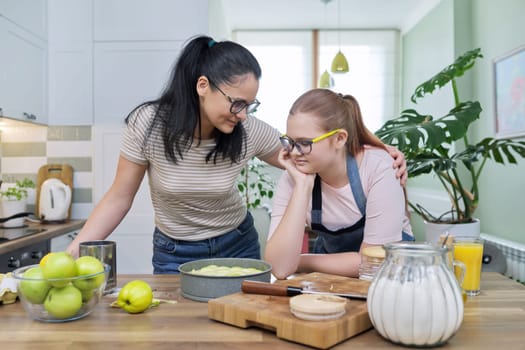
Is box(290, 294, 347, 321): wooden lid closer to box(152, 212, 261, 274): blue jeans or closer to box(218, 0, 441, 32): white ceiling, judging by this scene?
box(152, 212, 261, 274): blue jeans

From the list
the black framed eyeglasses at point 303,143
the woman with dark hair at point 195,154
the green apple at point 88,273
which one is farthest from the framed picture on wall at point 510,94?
the green apple at point 88,273

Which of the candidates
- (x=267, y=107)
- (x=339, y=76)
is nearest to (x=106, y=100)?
(x=267, y=107)

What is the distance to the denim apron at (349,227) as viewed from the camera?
1.54 m

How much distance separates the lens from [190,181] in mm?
1705

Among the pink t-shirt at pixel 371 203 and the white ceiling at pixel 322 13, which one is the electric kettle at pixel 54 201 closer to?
the pink t-shirt at pixel 371 203

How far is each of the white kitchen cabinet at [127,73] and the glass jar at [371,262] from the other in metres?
2.47

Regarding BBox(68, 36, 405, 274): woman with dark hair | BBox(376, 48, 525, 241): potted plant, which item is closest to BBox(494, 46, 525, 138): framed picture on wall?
BBox(376, 48, 525, 241): potted plant

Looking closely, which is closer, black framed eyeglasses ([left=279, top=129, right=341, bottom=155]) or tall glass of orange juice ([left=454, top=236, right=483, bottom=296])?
tall glass of orange juice ([left=454, top=236, right=483, bottom=296])

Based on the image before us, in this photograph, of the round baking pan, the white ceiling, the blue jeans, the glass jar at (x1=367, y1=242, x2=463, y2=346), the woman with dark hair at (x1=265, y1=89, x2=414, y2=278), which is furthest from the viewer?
the white ceiling

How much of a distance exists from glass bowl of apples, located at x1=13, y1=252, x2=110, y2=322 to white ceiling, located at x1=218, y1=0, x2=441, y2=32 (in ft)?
16.5

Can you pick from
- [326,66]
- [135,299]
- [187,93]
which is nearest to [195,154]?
[187,93]

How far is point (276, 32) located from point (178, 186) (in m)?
5.54

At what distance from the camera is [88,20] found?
3338 mm

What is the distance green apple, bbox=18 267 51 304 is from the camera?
99 cm
